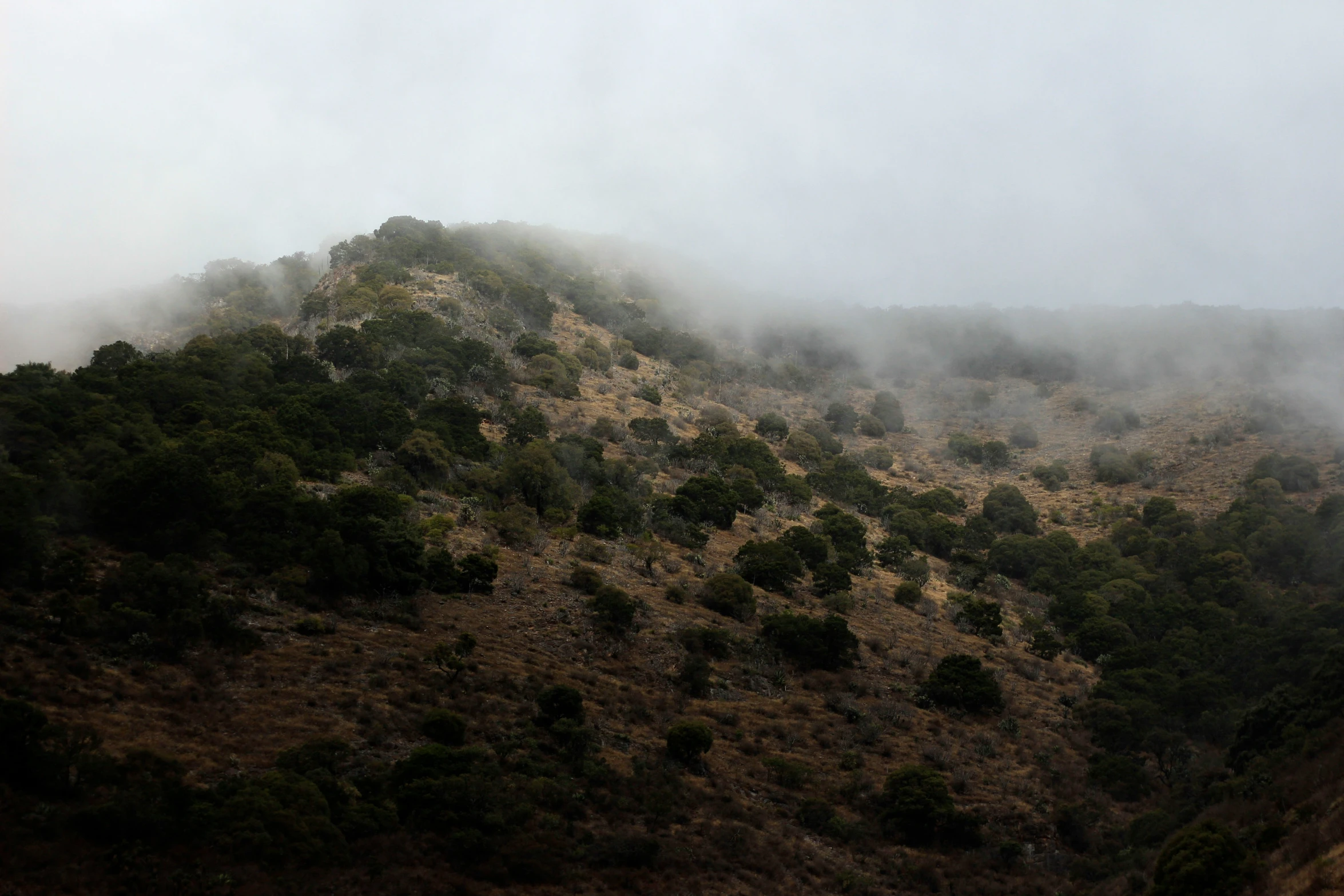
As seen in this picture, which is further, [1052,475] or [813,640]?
[1052,475]

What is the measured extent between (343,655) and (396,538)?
5228 millimetres

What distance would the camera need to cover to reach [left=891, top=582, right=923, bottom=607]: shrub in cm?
3488

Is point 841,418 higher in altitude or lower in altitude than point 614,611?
higher

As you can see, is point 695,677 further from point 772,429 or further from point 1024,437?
point 1024,437

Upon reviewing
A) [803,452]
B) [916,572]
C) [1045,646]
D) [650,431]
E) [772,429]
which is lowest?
[1045,646]

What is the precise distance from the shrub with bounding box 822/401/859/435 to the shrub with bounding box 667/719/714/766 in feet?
150

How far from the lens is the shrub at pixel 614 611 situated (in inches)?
991

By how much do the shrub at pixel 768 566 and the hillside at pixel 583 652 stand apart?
0.17 meters

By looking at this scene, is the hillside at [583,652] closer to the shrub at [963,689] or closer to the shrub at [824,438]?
the shrub at [963,689]

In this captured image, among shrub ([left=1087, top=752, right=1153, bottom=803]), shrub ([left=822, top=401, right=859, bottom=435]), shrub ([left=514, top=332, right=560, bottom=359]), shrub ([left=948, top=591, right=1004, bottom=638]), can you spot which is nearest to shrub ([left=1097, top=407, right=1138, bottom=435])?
shrub ([left=822, top=401, right=859, bottom=435])

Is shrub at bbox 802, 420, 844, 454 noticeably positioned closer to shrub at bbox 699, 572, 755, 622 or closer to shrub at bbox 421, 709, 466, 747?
shrub at bbox 699, 572, 755, 622

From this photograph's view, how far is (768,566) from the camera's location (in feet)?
106

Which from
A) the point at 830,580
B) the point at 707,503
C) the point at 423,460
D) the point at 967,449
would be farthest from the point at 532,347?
the point at 967,449

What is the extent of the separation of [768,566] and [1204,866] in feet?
63.7
